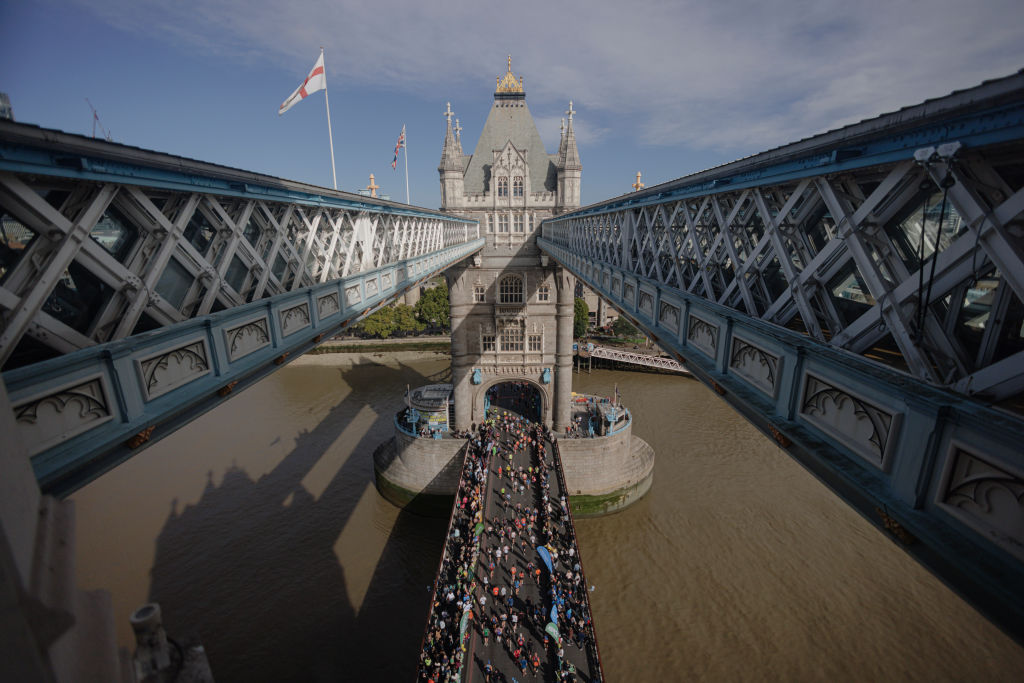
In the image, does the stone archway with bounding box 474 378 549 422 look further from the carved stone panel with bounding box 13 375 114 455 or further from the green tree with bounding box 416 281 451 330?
the carved stone panel with bounding box 13 375 114 455

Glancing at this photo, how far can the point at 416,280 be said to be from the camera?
49.7 ft

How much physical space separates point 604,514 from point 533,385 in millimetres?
8308

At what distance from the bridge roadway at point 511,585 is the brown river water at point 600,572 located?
143 inches

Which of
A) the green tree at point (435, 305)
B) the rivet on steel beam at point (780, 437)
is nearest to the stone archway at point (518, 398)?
the green tree at point (435, 305)

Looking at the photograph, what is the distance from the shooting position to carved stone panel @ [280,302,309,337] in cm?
740

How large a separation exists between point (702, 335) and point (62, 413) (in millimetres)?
7963

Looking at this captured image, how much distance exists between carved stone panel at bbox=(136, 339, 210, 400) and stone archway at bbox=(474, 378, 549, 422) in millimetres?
21886

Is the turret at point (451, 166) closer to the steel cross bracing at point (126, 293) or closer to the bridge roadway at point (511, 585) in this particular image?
the bridge roadway at point (511, 585)

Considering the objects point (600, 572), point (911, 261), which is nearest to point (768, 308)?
point (911, 261)

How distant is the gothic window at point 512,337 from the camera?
2650 centimetres

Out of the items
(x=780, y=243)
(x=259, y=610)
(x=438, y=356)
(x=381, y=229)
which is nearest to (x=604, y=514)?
(x=259, y=610)

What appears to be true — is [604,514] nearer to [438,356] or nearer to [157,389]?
[157,389]

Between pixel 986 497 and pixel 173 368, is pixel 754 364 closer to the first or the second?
pixel 986 497

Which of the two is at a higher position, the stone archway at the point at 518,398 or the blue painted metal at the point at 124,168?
the blue painted metal at the point at 124,168
